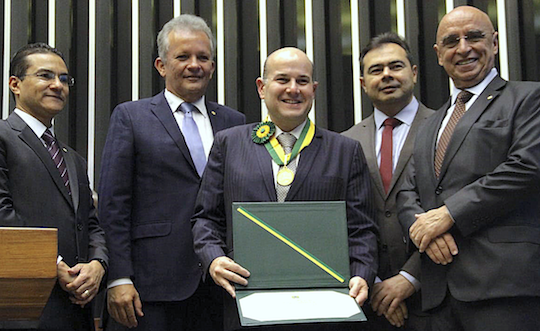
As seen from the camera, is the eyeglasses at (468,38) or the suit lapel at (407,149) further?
the suit lapel at (407,149)

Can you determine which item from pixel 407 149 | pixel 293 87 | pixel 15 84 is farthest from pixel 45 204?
pixel 407 149

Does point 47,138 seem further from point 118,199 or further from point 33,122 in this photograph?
point 118,199

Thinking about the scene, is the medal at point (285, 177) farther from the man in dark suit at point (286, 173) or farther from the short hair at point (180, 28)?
the short hair at point (180, 28)

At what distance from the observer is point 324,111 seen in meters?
4.27

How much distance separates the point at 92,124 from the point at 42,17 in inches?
30.3

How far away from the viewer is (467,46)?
8.91 feet

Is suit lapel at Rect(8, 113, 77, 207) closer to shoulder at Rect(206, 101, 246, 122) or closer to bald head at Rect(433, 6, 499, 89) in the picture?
shoulder at Rect(206, 101, 246, 122)

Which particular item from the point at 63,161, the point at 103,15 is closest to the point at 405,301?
the point at 63,161

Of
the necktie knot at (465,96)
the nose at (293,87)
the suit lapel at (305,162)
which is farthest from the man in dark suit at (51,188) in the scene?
the necktie knot at (465,96)

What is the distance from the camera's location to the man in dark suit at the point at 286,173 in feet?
8.14

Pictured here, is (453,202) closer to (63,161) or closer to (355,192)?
(355,192)

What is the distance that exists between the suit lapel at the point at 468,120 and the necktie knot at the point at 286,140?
1.88 ft

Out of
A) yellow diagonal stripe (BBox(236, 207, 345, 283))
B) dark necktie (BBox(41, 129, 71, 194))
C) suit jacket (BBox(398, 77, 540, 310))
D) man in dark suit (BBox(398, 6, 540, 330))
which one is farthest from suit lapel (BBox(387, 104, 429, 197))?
dark necktie (BBox(41, 129, 71, 194))

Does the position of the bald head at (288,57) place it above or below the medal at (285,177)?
above
